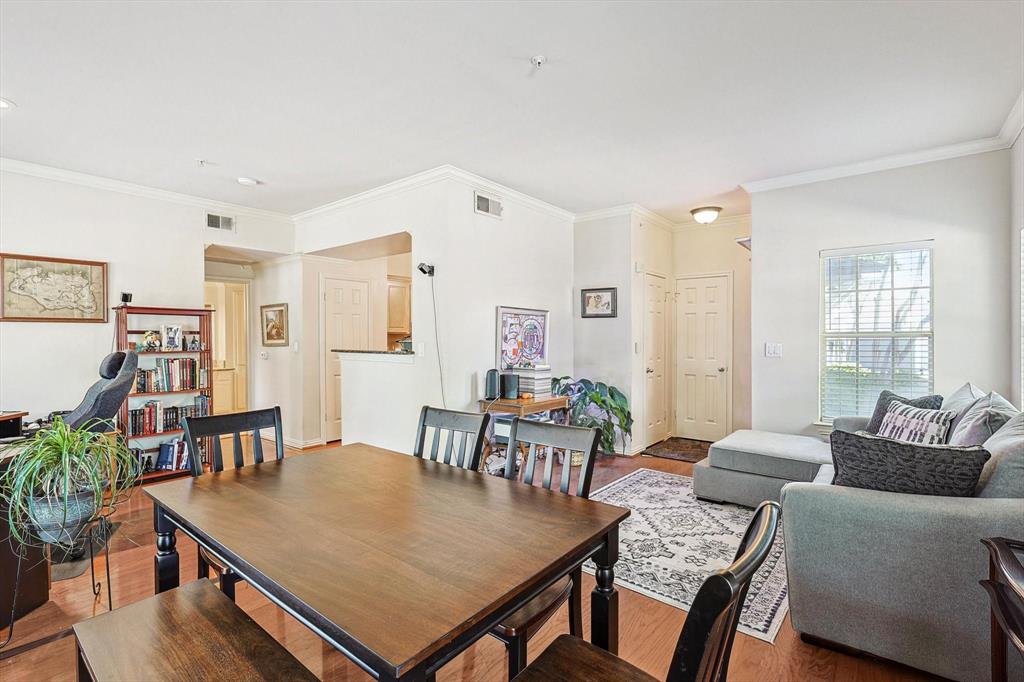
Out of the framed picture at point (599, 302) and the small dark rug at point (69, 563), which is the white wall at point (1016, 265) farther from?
the small dark rug at point (69, 563)

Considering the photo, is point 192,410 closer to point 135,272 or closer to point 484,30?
point 135,272

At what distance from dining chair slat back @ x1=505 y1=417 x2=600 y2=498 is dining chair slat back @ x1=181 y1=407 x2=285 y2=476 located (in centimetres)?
105

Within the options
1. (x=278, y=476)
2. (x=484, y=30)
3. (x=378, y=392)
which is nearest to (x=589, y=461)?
(x=278, y=476)

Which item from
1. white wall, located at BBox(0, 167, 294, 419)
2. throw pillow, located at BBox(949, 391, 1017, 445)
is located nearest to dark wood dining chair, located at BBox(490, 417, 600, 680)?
throw pillow, located at BBox(949, 391, 1017, 445)

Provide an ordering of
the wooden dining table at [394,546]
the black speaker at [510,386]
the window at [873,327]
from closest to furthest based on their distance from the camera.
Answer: the wooden dining table at [394,546]
the window at [873,327]
the black speaker at [510,386]

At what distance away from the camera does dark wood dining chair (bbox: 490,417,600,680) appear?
146 cm

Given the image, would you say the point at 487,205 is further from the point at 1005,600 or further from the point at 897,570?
the point at 1005,600

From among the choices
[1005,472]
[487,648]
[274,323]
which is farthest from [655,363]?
[274,323]

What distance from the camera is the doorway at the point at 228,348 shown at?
712 cm

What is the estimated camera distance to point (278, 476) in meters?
1.97

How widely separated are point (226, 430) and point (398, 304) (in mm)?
5709

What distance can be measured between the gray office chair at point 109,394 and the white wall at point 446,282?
1.84 meters

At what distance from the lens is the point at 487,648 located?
2.04 meters

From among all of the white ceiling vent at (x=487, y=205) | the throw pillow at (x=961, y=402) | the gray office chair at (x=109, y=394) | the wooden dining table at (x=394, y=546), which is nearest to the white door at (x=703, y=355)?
the throw pillow at (x=961, y=402)
